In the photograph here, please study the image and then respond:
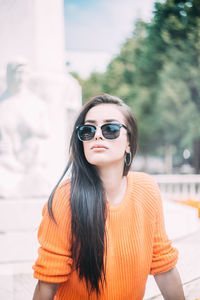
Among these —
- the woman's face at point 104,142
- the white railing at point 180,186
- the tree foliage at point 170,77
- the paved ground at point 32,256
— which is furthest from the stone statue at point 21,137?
the tree foliage at point 170,77

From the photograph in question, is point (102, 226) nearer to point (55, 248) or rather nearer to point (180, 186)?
point (55, 248)

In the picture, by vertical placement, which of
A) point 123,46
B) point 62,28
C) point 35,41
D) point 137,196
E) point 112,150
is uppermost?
point 123,46

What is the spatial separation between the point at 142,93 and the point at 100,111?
18013 mm

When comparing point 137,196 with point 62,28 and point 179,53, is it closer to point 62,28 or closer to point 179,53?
point 62,28

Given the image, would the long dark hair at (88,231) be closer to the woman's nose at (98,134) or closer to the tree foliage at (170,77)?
the woman's nose at (98,134)

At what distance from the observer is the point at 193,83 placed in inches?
687

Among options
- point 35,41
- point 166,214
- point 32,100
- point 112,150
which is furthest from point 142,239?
point 35,41

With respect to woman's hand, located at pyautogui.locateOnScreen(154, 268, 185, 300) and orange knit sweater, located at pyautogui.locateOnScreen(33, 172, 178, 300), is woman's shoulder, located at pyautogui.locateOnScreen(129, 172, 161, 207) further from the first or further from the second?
woman's hand, located at pyautogui.locateOnScreen(154, 268, 185, 300)

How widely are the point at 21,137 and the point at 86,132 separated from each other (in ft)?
13.2

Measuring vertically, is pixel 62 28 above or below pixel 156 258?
above

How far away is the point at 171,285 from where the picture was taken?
1425 mm

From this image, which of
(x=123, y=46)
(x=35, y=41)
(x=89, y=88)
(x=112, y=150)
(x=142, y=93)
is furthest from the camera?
(x=89, y=88)

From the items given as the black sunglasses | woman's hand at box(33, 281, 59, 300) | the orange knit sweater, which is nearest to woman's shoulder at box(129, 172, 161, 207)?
the orange knit sweater

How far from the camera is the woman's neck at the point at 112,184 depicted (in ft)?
4.62
